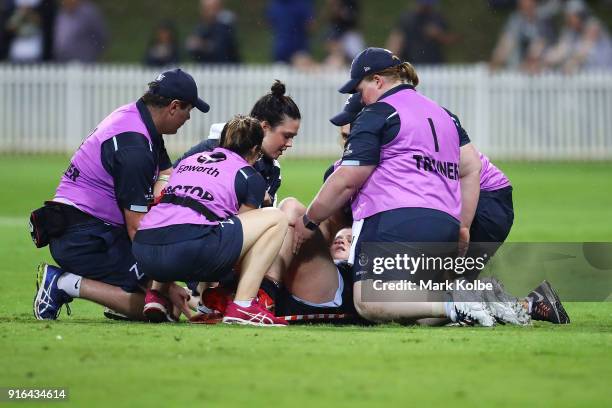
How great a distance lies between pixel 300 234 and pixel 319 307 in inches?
20.3

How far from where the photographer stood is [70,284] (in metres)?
9.20

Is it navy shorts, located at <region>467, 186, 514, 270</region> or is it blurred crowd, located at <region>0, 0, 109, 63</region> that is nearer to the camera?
navy shorts, located at <region>467, 186, 514, 270</region>

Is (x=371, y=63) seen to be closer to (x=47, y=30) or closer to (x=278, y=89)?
(x=278, y=89)

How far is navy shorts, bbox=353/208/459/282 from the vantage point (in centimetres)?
890

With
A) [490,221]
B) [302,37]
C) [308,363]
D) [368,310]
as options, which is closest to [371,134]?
[368,310]

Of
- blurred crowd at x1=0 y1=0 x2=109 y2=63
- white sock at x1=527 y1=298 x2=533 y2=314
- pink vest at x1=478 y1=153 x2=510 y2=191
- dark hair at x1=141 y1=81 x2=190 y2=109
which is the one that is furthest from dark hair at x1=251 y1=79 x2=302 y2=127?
blurred crowd at x1=0 y1=0 x2=109 y2=63

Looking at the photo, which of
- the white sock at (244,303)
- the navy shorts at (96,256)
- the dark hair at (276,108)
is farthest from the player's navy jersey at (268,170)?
the white sock at (244,303)

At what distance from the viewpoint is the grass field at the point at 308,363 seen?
6293 millimetres

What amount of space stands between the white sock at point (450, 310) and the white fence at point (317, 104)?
1602cm

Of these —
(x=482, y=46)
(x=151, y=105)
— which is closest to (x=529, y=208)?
(x=151, y=105)

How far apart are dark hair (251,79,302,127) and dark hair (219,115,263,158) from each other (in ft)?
2.43

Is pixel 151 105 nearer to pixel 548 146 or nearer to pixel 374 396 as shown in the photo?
pixel 374 396

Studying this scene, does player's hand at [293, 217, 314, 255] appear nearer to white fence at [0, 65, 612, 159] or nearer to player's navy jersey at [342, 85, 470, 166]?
player's navy jersey at [342, 85, 470, 166]

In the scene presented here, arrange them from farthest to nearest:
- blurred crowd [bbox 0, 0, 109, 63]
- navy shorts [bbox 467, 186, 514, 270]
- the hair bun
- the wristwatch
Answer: blurred crowd [bbox 0, 0, 109, 63]
navy shorts [bbox 467, 186, 514, 270]
the hair bun
the wristwatch
